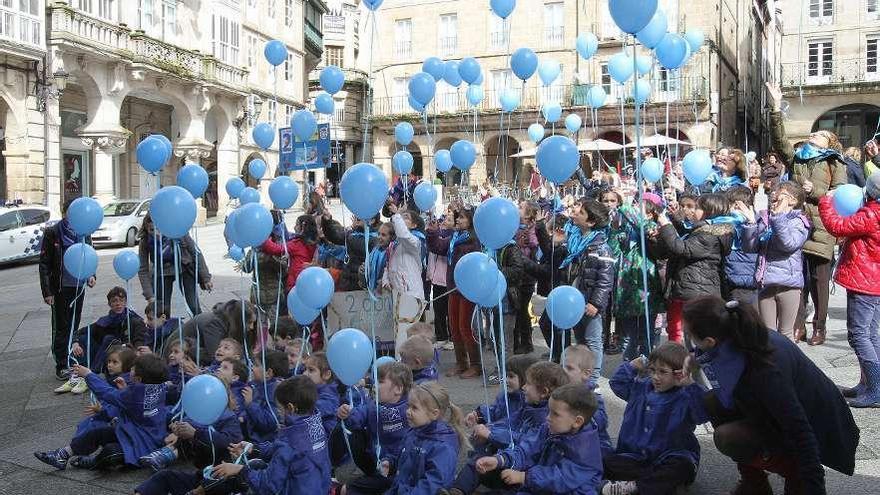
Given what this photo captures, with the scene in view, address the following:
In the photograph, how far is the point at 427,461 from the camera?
4.00 m

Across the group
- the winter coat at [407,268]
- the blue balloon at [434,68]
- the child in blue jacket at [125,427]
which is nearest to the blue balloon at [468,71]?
the blue balloon at [434,68]

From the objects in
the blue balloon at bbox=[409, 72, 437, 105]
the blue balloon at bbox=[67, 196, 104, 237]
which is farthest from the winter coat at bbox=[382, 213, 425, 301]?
the blue balloon at bbox=[67, 196, 104, 237]

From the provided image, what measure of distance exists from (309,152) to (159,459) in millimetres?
7521

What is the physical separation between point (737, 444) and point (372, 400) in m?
2.09

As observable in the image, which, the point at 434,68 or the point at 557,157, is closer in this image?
the point at 557,157

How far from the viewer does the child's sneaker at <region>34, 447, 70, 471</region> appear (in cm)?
496

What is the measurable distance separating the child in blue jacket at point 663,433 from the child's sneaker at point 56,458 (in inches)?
131

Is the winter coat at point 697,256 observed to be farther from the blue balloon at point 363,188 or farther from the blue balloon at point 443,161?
the blue balloon at point 443,161

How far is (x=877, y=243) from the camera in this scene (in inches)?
211

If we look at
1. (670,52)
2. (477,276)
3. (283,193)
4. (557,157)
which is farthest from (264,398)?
(670,52)

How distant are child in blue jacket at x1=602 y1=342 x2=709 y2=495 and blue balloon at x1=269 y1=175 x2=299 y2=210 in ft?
12.0

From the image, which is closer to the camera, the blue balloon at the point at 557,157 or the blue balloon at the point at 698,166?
the blue balloon at the point at 557,157

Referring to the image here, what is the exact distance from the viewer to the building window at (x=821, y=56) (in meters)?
35.1

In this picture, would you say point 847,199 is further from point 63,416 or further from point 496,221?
point 63,416
